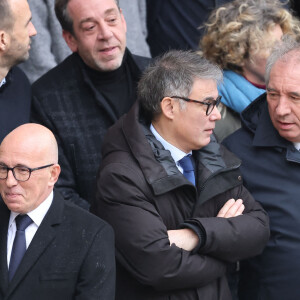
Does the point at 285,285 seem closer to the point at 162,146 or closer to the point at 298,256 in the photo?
the point at 298,256

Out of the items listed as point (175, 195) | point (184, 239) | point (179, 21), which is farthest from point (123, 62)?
point (184, 239)

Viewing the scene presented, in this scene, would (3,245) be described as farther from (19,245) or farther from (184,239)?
(184,239)

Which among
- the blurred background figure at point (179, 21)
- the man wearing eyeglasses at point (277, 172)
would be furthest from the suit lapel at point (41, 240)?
the blurred background figure at point (179, 21)

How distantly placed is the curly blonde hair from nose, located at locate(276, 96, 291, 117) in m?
0.54

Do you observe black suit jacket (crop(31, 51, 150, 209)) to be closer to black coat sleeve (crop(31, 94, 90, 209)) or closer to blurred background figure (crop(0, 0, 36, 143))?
black coat sleeve (crop(31, 94, 90, 209))

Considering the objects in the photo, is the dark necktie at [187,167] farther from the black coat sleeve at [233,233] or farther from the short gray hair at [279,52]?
the short gray hair at [279,52]

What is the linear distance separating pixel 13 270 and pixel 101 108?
1395mm

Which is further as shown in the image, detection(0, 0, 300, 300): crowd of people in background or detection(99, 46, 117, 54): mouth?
detection(99, 46, 117, 54): mouth

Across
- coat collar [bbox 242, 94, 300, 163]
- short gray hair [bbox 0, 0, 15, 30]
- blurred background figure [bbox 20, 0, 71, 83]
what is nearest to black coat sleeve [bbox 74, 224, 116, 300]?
coat collar [bbox 242, 94, 300, 163]

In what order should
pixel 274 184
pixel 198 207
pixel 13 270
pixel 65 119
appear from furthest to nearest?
pixel 65 119 → pixel 274 184 → pixel 198 207 → pixel 13 270

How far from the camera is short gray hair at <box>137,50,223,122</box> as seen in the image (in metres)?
3.53

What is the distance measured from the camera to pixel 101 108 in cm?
415

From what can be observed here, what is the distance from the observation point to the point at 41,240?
3.03 metres

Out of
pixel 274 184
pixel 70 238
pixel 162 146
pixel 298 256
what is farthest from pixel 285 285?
pixel 70 238
